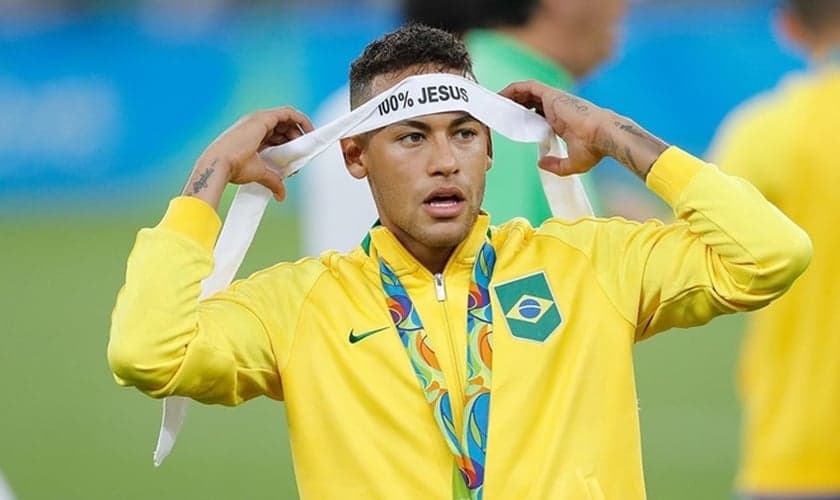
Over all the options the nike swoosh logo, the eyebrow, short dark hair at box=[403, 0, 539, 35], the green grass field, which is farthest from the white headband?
the green grass field

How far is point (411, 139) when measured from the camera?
362 cm

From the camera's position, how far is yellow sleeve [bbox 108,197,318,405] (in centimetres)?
342

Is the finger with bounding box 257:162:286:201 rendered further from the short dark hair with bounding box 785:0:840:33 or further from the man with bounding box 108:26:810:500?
the short dark hair with bounding box 785:0:840:33

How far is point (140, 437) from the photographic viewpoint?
892 centimetres

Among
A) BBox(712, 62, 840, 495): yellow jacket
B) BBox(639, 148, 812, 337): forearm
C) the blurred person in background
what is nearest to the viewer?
BBox(639, 148, 812, 337): forearm

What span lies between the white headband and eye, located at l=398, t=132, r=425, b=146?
0.04 metres

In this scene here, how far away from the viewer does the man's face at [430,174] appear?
3.55 meters

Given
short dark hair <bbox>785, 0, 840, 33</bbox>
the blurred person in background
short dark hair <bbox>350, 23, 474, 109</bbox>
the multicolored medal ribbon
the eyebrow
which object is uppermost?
short dark hair <bbox>785, 0, 840, 33</bbox>

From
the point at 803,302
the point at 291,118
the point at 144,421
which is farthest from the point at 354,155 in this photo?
the point at 144,421

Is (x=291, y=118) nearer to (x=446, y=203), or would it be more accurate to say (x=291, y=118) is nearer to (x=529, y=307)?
(x=446, y=203)

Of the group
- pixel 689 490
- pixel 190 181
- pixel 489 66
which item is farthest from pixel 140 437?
pixel 190 181

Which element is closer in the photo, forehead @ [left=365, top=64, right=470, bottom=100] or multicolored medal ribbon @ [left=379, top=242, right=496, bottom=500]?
multicolored medal ribbon @ [left=379, top=242, right=496, bottom=500]

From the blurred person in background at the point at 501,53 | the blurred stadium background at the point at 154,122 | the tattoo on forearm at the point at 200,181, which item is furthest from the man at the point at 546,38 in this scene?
the blurred stadium background at the point at 154,122

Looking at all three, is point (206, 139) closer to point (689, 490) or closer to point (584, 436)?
point (689, 490)
